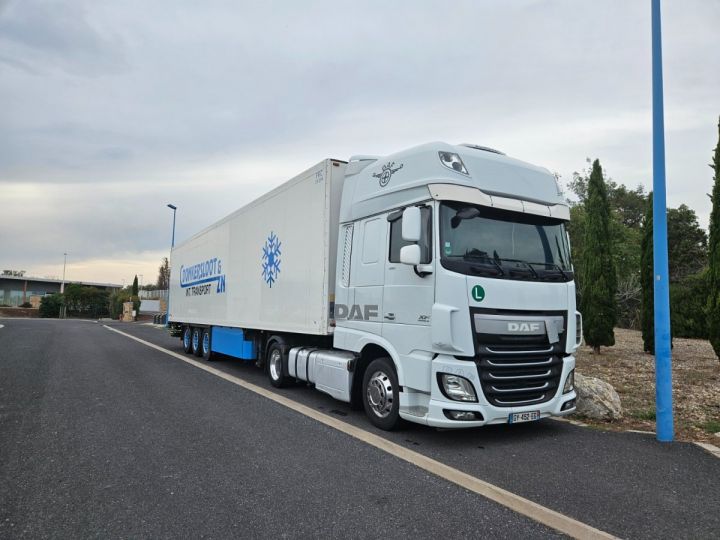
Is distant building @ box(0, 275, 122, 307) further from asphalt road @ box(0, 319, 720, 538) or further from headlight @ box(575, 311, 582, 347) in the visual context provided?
headlight @ box(575, 311, 582, 347)

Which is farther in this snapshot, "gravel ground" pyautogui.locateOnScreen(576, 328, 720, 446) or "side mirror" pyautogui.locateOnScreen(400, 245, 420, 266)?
"gravel ground" pyautogui.locateOnScreen(576, 328, 720, 446)

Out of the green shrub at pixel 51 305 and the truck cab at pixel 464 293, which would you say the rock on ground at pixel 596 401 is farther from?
the green shrub at pixel 51 305

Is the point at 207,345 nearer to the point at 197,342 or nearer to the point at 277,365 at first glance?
the point at 197,342

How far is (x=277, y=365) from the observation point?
28.8ft

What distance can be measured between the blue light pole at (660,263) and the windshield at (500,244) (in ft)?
3.19

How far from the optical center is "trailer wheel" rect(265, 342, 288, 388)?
27.6ft

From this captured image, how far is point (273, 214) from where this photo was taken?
8969 mm

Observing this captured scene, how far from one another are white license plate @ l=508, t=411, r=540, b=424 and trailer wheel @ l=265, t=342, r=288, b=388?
4.27 meters

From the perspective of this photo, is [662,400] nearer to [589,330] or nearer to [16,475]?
[16,475]

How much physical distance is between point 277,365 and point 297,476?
460cm

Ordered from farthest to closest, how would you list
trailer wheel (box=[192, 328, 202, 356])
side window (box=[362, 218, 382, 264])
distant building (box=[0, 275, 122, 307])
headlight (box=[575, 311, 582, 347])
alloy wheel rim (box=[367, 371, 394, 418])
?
distant building (box=[0, 275, 122, 307]) → trailer wheel (box=[192, 328, 202, 356]) → side window (box=[362, 218, 382, 264]) → headlight (box=[575, 311, 582, 347]) → alloy wheel rim (box=[367, 371, 394, 418])

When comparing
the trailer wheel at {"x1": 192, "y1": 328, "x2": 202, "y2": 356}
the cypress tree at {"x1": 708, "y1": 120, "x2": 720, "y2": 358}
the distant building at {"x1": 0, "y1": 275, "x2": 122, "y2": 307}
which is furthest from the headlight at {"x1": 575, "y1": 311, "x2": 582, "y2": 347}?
the distant building at {"x1": 0, "y1": 275, "x2": 122, "y2": 307}

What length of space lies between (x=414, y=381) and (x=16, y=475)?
3.79 meters

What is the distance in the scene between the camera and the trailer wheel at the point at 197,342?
13.8m
